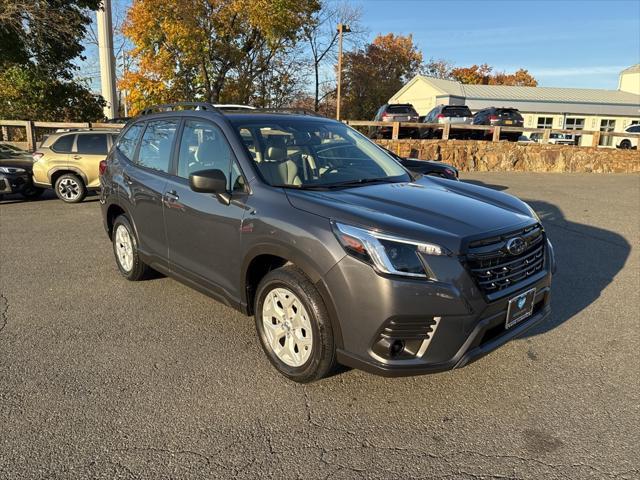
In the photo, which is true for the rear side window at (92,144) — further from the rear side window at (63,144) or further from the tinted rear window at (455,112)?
the tinted rear window at (455,112)

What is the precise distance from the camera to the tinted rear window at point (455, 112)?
2188 centimetres

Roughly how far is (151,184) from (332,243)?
2.31 m

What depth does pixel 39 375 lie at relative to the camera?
3.34 m

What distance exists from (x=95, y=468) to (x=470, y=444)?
1957mm

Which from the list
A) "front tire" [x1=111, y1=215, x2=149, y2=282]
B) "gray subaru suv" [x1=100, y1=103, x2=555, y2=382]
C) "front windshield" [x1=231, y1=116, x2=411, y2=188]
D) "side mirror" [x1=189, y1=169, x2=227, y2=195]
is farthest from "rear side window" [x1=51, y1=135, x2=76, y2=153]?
"side mirror" [x1=189, y1=169, x2=227, y2=195]

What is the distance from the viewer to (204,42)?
24953mm

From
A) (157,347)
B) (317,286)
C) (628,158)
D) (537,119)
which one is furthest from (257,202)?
(537,119)

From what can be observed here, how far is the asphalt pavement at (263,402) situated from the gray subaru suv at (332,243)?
0.37 m

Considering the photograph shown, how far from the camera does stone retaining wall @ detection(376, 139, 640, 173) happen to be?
59.5 ft

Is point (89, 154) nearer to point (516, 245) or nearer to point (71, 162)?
point (71, 162)

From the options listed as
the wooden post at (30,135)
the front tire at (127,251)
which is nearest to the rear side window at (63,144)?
the wooden post at (30,135)

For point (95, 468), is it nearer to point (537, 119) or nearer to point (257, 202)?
point (257, 202)

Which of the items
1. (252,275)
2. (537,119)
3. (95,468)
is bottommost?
(95,468)

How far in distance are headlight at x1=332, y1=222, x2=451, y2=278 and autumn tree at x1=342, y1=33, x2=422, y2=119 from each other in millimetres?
48066
